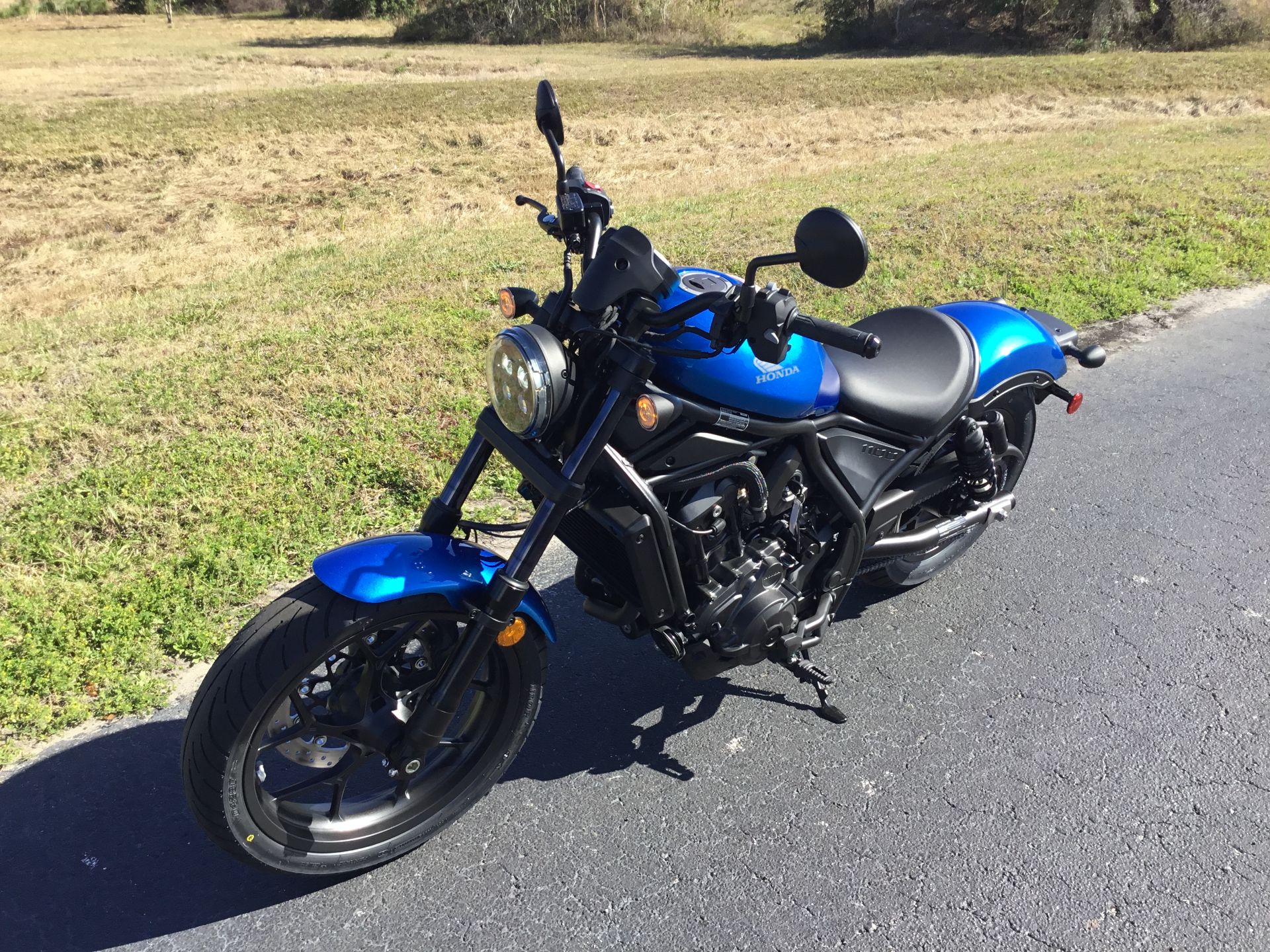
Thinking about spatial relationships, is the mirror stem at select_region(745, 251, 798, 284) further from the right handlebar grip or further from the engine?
the engine

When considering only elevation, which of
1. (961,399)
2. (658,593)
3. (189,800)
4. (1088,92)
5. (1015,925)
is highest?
(1088,92)

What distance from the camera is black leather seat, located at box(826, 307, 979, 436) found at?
125 inches

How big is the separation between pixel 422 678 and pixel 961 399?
2.06m

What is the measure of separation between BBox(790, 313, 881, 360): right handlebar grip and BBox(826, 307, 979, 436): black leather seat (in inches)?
31.4

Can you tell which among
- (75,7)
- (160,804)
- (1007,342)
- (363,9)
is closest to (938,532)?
(1007,342)

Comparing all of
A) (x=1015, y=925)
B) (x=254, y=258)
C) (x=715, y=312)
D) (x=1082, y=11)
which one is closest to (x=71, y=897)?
(x=715, y=312)

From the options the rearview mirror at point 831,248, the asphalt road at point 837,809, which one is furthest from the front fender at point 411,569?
the rearview mirror at point 831,248

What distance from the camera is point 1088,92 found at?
21.4m

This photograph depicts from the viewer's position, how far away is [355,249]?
9547 mm

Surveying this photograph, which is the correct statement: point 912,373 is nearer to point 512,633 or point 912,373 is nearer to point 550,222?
point 550,222

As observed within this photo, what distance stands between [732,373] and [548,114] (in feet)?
2.95

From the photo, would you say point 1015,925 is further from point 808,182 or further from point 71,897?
point 808,182

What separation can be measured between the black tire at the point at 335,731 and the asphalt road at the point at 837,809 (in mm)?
137

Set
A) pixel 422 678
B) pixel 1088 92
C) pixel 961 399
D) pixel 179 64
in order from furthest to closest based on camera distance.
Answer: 1. pixel 179 64
2. pixel 1088 92
3. pixel 961 399
4. pixel 422 678
